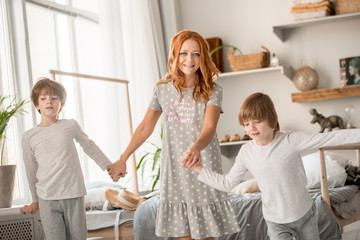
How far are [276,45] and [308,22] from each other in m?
0.38

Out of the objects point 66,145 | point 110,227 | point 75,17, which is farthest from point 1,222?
point 75,17

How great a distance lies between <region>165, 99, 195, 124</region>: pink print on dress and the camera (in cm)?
194

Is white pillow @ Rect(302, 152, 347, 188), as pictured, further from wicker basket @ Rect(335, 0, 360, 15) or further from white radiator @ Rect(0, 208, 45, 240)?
white radiator @ Rect(0, 208, 45, 240)

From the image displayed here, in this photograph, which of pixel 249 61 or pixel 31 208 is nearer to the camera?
pixel 31 208

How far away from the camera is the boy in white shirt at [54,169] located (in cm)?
203

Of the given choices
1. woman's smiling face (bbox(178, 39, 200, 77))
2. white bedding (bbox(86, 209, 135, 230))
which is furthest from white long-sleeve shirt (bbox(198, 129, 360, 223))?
white bedding (bbox(86, 209, 135, 230))

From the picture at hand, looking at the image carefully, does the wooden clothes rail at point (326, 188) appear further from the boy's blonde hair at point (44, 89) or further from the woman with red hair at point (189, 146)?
the boy's blonde hair at point (44, 89)

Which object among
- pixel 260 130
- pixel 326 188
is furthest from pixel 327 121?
pixel 260 130

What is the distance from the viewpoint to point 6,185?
7.98 ft

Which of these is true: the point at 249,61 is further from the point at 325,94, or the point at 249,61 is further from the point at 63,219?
the point at 63,219

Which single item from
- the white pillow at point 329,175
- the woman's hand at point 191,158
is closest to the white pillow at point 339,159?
the white pillow at point 329,175

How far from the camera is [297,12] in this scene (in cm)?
386

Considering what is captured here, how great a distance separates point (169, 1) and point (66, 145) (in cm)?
250

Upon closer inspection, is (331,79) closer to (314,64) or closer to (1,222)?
(314,64)
